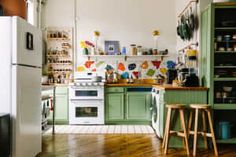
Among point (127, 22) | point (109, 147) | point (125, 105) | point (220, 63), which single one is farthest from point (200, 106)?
point (127, 22)

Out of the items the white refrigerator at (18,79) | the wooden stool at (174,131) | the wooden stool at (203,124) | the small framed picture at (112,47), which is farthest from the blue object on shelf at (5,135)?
the small framed picture at (112,47)

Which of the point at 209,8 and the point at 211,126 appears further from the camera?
the point at 209,8

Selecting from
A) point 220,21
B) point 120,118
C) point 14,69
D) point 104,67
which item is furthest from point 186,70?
point 14,69

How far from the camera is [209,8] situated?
4227 mm

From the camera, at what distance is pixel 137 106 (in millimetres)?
6172

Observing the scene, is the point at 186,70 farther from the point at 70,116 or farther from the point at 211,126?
the point at 70,116

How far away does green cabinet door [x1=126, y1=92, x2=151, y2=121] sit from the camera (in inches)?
242

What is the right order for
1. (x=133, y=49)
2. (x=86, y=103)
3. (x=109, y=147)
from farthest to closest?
(x=133, y=49) < (x=86, y=103) < (x=109, y=147)

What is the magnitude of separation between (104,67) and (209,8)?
3.26 meters

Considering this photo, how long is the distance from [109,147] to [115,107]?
2.00 m

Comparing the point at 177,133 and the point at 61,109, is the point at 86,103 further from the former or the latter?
the point at 177,133

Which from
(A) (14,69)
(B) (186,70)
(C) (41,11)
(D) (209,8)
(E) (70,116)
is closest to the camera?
(A) (14,69)

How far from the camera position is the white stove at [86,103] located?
241 inches

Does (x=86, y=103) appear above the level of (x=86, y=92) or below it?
below
